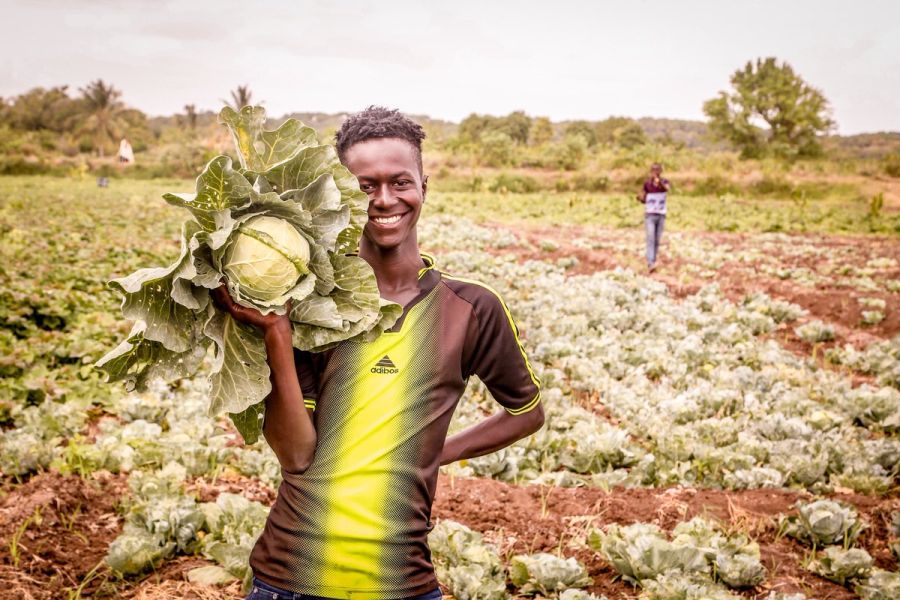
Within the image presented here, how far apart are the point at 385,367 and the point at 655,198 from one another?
32.5 feet

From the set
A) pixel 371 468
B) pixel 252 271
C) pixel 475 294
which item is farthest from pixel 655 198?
pixel 252 271

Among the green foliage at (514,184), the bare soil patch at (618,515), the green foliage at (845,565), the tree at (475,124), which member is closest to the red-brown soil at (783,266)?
the bare soil patch at (618,515)

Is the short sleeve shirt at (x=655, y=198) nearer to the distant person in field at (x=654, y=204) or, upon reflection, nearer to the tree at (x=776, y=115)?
the distant person in field at (x=654, y=204)

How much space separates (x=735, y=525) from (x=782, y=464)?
1100mm

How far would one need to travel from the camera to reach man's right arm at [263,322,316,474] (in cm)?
137

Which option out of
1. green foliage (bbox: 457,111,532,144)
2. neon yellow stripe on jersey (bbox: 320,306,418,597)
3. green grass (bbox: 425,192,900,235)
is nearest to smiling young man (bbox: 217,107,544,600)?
neon yellow stripe on jersey (bbox: 320,306,418,597)

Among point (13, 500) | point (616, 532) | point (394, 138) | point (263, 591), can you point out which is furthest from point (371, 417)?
point (13, 500)

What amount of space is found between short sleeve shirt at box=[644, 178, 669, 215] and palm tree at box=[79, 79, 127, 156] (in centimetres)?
5931

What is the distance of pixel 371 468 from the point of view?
1.55m

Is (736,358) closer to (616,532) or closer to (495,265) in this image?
(616,532)

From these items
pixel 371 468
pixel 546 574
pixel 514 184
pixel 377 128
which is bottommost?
pixel 546 574

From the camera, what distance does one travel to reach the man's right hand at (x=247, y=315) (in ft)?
4.33

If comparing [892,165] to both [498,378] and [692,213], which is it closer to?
[692,213]

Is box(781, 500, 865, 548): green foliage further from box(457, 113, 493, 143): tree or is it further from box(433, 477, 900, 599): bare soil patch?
box(457, 113, 493, 143): tree
